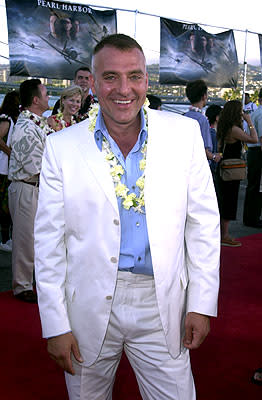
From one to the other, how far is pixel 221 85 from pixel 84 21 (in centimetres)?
336

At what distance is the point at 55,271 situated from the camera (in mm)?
1850

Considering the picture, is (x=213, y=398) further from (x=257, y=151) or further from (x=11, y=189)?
(x=257, y=151)

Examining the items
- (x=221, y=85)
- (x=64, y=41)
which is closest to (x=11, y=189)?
(x=64, y=41)

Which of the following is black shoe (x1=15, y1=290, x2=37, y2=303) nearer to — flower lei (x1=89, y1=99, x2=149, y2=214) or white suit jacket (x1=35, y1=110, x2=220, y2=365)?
white suit jacket (x1=35, y1=110, x2=220, y2=365)

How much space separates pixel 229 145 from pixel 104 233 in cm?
474

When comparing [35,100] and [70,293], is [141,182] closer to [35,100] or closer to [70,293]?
[70,293]

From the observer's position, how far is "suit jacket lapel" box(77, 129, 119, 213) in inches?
71.5

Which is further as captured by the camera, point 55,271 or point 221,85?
point 221,85

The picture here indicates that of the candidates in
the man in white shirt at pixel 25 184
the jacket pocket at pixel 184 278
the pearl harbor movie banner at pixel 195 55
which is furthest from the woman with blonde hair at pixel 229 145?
the jacket pocket at pixel 184 278

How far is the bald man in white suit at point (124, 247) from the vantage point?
182 centimetres

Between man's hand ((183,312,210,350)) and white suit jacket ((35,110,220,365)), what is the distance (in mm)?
34

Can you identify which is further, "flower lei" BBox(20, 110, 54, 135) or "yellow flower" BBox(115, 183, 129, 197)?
"flower lei" BBox(20, 110, 54, 135)

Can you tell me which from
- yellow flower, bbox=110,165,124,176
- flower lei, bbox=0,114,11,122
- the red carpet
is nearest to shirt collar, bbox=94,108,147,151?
yellow flower, bbox=110,165,124,176

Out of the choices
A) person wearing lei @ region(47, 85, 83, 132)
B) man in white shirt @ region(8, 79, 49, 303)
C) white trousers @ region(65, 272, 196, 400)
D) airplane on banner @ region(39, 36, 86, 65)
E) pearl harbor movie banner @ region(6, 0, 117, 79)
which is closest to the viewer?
white trousers @ region(65, 272, 196, 400)
